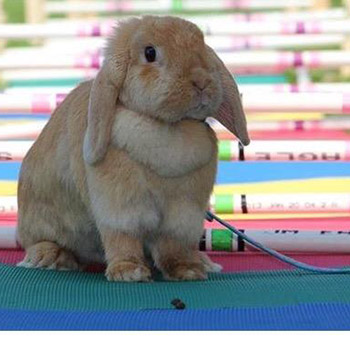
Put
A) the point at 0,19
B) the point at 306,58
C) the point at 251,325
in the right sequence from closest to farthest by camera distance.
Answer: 1. the point at 251,325
2. the point at 306,58
3. the point at 0,19

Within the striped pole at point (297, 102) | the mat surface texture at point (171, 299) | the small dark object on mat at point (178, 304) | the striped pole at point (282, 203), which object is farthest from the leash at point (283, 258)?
the striped pole at point (297, 102)

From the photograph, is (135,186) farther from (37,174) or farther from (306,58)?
(306,58)

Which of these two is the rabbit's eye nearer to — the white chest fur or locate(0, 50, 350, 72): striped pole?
the white chest fur

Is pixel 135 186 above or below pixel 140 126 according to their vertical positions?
below

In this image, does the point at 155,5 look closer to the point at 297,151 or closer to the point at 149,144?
the point at 297,151

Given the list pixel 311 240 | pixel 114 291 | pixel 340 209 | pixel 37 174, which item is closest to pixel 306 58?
pixel 340 209

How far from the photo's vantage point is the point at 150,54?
6.32 ft

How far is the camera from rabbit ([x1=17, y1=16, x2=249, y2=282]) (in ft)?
6.25

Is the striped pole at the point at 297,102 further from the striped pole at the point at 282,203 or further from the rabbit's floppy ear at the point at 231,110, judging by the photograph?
the rabbit's floppy ear at the point at 231,110

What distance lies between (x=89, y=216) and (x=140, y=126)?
29 cm

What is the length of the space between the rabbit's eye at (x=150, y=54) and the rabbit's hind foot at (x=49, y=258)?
54cm

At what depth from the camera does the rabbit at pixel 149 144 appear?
191 cm

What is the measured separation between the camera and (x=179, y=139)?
194 centimetres

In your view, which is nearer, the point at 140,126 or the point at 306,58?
the point at 140,126
